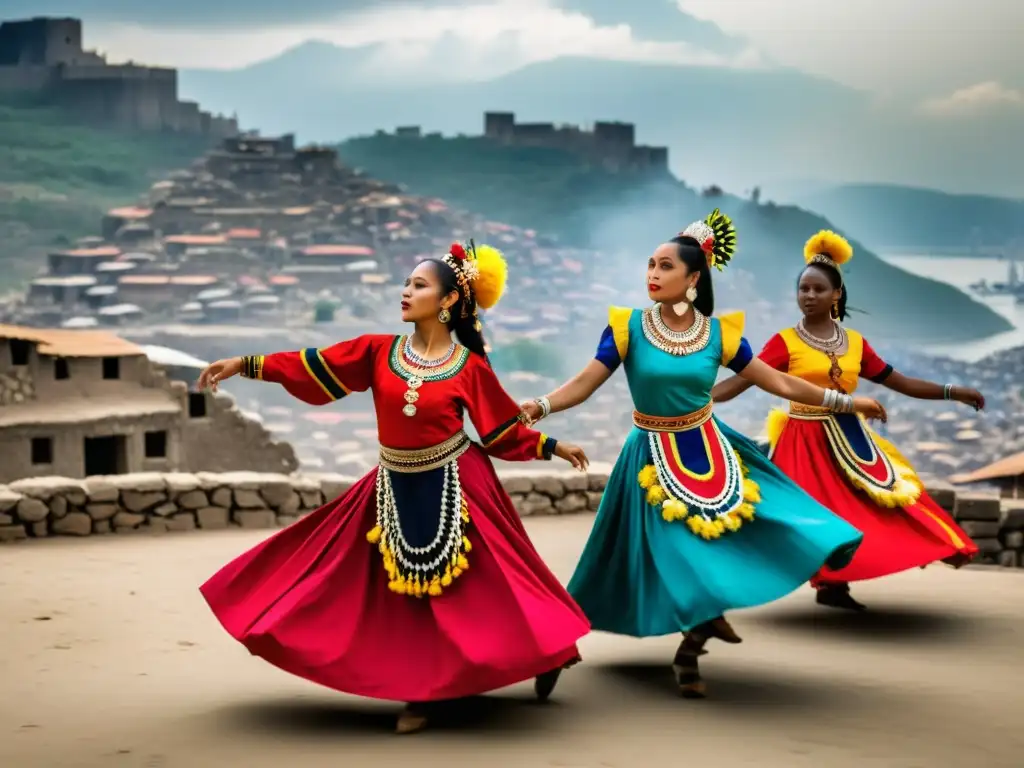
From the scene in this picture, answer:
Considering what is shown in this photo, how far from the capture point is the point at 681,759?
4.86m

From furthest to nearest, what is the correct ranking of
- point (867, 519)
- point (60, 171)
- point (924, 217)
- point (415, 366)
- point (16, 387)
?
point (60, 171), point (924, 217), point (16, 387), point (867, 519), point (415, 366)

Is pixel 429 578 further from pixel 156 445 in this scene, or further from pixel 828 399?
pixel 156 445

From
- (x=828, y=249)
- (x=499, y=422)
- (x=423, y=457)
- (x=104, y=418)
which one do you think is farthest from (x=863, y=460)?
(x=104, y=418)

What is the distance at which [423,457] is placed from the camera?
537 centimetres

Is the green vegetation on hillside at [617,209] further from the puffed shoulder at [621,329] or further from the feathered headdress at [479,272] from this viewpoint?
the feathered headdress at [479,272]

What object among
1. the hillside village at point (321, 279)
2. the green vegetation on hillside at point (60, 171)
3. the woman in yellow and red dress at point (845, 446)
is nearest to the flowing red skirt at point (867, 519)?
the woman in yellow and red dress at point (845, 446)

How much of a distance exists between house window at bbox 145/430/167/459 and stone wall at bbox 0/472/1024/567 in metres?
12.8

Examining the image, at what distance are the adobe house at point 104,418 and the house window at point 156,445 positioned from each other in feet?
0.05

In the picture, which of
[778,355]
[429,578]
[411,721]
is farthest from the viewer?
[778,355]

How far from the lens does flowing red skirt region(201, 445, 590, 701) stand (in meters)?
5.07

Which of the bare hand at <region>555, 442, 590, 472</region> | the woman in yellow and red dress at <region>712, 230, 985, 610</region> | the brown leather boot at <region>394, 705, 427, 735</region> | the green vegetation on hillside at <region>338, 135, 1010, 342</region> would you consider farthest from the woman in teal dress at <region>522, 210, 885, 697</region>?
the green vegetation on hillside at <region>338, 135, 1010, 342</region>

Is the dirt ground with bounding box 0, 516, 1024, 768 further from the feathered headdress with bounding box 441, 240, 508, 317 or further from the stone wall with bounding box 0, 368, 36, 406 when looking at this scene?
the stone wall with bounding box 0, 368, 36, 406

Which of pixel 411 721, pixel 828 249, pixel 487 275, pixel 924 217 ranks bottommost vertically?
pixel 411 721

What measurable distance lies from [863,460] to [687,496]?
6.06 feet
